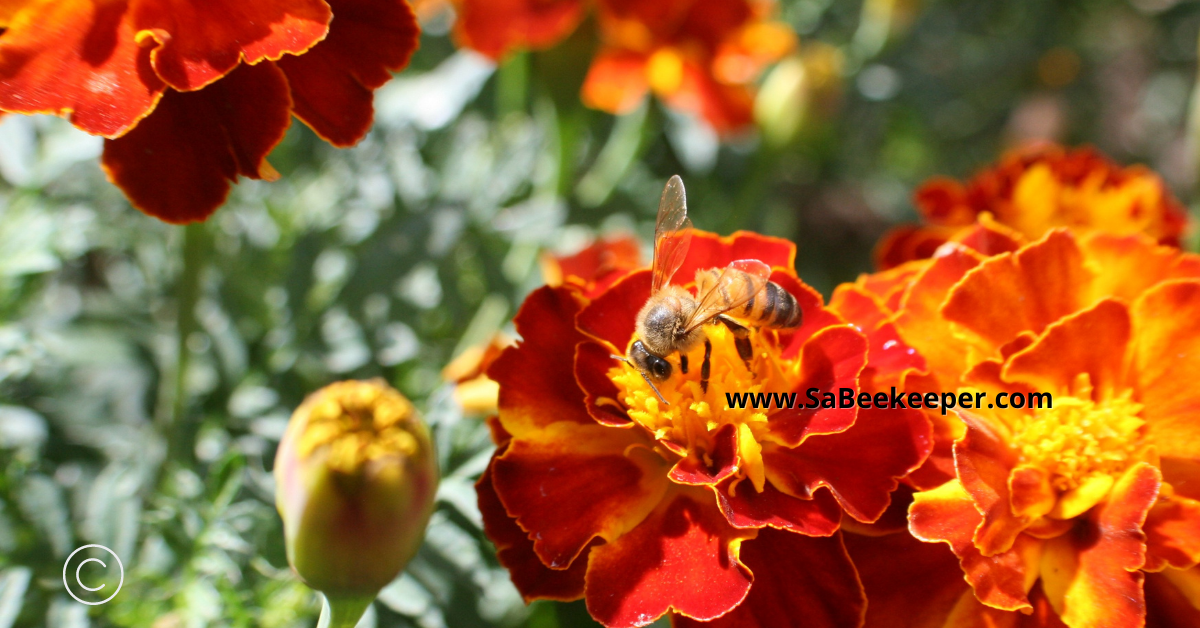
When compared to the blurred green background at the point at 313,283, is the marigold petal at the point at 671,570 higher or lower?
higher

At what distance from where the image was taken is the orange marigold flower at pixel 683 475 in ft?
1.92

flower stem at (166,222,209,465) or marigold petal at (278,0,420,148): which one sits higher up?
marigold petal at (278,0,420,148)

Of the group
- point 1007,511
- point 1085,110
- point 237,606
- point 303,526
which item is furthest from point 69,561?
point 1085,110

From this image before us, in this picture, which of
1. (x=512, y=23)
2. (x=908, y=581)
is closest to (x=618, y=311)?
(x=908, y=581)

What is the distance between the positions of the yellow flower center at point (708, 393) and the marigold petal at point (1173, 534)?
0.24 meters

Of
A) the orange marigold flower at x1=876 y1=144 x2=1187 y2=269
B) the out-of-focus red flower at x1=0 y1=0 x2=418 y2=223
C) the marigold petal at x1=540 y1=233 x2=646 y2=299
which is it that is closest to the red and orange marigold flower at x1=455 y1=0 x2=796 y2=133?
the marigold petal at x1=540 y1=233 x2=646 y2=299

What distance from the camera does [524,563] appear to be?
63cm

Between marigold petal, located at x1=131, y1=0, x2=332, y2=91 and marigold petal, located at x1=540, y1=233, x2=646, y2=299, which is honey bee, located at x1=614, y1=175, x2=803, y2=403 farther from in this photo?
marigold petal, located at x1=131, y1=0, x2=332, y2=91

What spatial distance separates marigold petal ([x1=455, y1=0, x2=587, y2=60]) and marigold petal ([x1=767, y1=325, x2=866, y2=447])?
65cm

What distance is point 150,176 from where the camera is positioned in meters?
0.64

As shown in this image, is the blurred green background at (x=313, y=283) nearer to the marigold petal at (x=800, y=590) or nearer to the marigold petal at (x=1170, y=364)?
the marigold petal at (x=800, y=590)

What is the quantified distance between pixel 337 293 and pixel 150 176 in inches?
17.9

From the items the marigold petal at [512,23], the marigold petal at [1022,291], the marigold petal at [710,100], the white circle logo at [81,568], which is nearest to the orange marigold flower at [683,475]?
the marigold petal at [1022,291]

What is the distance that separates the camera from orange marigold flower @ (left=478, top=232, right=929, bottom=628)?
59 cm
